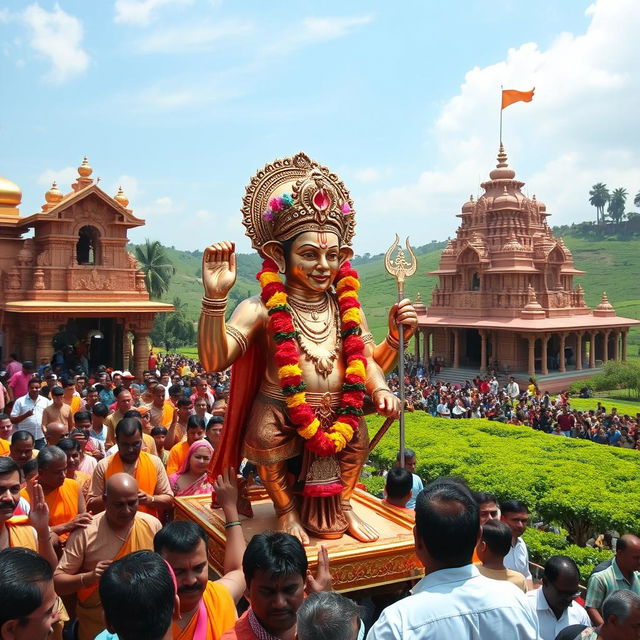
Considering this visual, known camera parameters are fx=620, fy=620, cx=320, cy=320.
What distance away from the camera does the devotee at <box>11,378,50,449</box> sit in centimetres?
729

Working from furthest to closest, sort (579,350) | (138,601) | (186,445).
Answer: (579,350)
(186,445)
(138,601)

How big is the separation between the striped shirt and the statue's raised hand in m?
2.93

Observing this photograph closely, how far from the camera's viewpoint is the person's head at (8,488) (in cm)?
315

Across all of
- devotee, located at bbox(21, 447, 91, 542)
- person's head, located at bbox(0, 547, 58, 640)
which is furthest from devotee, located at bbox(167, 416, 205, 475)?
person's head, located at bbox(0, 547, 58, 640)

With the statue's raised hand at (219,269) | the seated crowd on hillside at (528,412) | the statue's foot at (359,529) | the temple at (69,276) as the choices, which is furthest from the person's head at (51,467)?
the temple at (69,276)

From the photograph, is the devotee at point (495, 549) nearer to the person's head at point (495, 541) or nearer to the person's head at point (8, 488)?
the person's head at point (495, 541)

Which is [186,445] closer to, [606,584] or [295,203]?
[295,203]

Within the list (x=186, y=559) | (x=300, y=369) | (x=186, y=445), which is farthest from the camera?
(x=186, y=445)

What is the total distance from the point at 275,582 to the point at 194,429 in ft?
10.9

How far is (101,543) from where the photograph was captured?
324cm

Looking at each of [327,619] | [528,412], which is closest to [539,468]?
[327,619]

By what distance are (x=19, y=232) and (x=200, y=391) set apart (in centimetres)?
1224

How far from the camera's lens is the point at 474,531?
83.8 inches

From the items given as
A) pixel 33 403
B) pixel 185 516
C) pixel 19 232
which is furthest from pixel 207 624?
pixel 19 232
